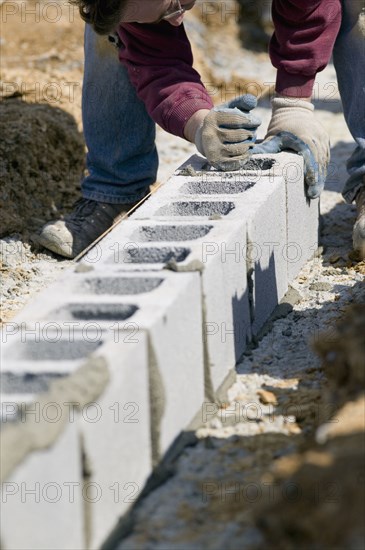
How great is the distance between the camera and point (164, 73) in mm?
4316

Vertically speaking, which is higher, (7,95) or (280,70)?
(280,70)

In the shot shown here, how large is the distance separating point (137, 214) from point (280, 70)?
3.92ft

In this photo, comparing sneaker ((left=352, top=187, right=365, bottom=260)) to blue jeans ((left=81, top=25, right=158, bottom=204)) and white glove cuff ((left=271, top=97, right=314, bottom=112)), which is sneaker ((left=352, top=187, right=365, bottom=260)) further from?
blue jeans ((left=81, top=25, right=158, bottom=204))

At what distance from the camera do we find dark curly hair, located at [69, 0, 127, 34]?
372cm

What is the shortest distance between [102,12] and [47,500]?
2.11 metres

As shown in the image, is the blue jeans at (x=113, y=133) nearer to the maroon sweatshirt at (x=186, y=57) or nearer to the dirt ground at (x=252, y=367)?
the maroon sweatshirt at (x=186, y=57)

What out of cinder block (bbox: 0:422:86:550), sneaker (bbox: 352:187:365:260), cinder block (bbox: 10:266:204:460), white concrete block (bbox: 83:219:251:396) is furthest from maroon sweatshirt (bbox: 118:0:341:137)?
cinder block (bbox: 0:422:86:550)

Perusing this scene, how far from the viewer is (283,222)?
164 inches

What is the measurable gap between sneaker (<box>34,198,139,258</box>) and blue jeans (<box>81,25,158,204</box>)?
48mm

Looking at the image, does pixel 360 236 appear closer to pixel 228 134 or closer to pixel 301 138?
pixel 301 138

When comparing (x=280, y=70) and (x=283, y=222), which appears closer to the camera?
(x=283, y=222)

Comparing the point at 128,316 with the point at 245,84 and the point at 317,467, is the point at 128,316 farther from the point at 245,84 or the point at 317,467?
the point at 245,84

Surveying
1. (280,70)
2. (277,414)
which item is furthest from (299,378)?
(280,70)

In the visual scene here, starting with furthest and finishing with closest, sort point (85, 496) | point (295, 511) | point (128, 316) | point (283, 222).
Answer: point (283, 222), point (128, 316), point (85, 496), point (295, 511)
